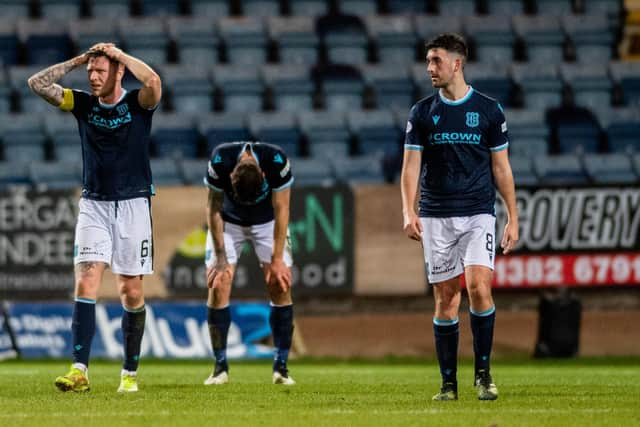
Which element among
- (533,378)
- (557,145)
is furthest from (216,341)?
(557,145)

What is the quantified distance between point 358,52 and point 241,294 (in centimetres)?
592

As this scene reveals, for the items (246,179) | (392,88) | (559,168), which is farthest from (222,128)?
(246,179)

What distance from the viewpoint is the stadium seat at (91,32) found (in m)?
19.2

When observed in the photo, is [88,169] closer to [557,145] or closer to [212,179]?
[212,179]

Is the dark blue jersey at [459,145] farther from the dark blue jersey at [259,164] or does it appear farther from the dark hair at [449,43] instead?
the dark blue jersey at [259,164]

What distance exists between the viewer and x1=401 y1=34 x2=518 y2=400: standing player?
7.82m

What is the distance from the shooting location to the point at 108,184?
850cm

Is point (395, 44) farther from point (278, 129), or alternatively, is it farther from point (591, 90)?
point (278, 129)

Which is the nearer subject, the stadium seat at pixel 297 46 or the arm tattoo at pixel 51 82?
the arm tattoo at pixel 51 82

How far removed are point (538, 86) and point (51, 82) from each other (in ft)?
38.6

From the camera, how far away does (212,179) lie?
941 cm

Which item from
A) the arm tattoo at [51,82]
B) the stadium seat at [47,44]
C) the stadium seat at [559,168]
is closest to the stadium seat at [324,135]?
the stadium seat at [559,168]

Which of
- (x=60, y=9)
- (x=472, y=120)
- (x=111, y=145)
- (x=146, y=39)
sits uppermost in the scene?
(x=60, y=9)

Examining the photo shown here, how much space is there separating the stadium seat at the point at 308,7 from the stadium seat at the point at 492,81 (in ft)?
9.21
